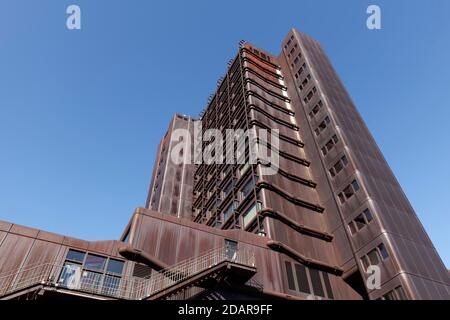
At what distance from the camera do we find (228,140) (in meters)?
53.4

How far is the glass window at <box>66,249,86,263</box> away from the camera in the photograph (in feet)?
75.8

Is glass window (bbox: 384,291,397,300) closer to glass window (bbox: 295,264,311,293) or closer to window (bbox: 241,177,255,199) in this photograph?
glass window (bbox: 295,264,311,293)

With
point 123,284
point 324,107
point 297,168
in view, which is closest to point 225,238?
point 123,284

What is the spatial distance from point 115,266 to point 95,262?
138cm

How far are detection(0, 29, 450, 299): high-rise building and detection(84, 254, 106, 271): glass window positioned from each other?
0.07m

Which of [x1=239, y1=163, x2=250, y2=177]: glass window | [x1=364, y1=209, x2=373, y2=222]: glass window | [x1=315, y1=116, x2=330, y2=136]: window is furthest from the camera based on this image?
[x1=315, y1=116, x2=330, y2=136]: window

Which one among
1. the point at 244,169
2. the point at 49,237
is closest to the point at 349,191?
the point at 244,169

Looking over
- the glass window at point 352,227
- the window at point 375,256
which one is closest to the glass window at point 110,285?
the window at point 375,256

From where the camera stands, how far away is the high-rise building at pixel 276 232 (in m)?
22.5

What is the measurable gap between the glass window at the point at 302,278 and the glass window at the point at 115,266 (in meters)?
15.2

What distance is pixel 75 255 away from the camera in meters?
23.4

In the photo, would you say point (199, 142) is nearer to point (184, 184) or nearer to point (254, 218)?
point (184, 184)

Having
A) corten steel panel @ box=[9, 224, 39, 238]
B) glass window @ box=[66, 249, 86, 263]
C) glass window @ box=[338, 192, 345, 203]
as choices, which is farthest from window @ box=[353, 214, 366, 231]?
corten steel panel @ box=[9, 224, 39, 238]

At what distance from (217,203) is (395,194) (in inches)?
902
